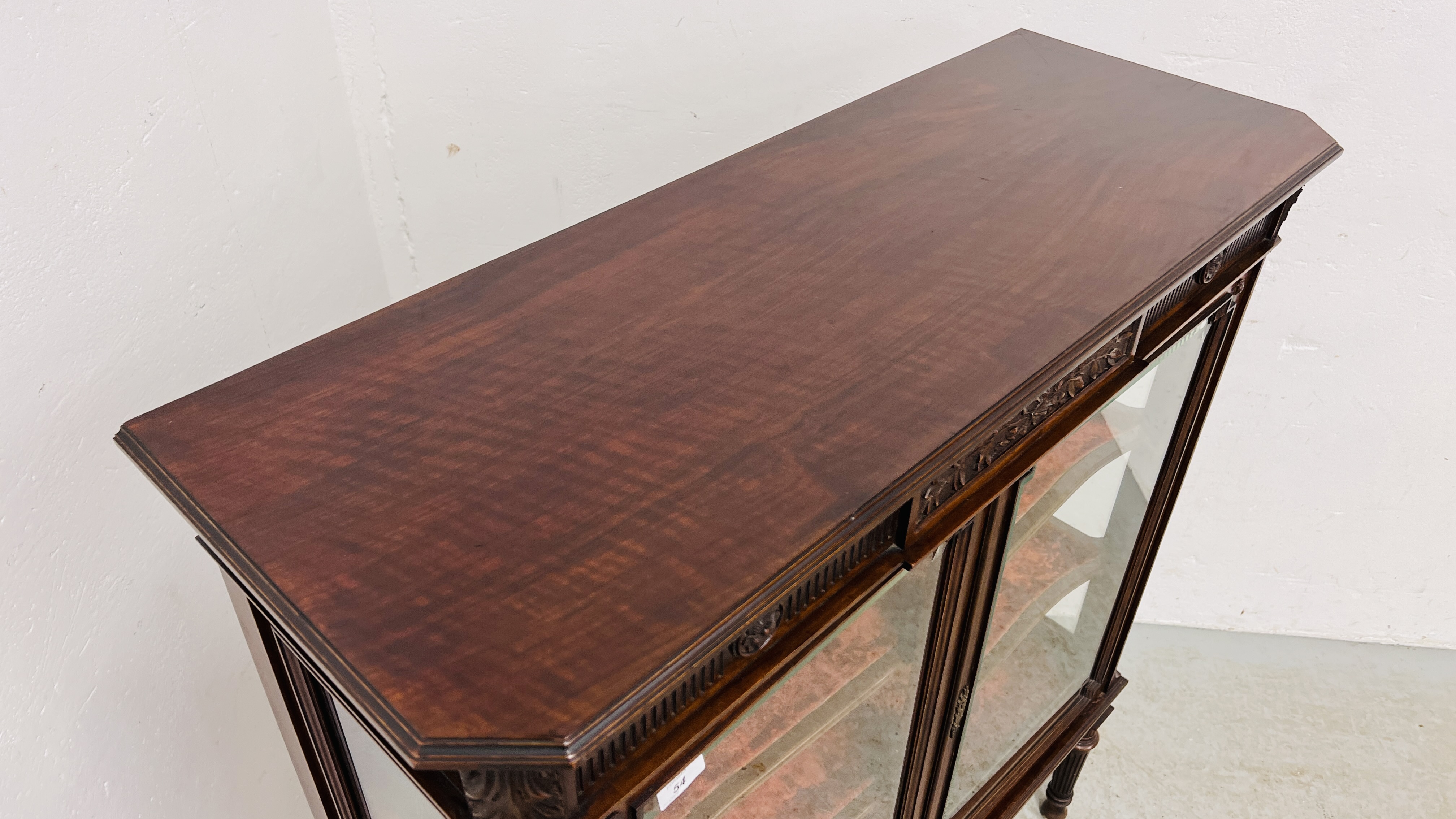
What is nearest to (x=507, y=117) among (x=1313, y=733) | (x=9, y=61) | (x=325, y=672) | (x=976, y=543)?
(x=9, y=61)

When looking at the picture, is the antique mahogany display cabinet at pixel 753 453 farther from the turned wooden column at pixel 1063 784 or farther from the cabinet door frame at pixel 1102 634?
the turned wooden column at pixel 1063 784

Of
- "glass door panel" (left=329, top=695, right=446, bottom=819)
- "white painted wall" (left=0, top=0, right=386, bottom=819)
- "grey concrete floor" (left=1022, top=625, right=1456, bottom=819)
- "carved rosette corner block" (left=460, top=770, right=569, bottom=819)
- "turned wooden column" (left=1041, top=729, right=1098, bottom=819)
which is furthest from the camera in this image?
"grey concrete floor" (left=1022, top=625, right=1456, bottom=819)

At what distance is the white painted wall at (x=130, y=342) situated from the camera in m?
0.89

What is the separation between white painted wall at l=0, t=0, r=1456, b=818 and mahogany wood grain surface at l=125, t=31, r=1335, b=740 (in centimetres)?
29

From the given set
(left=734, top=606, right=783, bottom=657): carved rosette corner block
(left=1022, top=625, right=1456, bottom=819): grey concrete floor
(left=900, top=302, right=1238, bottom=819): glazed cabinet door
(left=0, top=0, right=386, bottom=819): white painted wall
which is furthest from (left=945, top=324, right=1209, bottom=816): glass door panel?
(left=0, top=0, right=386, bottom=819): white painted wall

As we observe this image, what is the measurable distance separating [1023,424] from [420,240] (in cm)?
103

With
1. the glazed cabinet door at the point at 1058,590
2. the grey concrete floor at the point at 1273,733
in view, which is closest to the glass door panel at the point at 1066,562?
the glazed cabinet door at the point at 1058,590

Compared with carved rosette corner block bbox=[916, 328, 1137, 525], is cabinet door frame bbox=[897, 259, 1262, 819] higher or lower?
lower

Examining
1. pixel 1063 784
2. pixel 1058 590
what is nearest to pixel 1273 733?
pixel 1063 784

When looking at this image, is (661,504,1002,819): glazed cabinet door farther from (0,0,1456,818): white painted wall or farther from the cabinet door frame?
(0,0,1456,818): white painted wall

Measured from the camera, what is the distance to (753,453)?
72cm

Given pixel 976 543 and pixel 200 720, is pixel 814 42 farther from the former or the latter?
pixel 200 720

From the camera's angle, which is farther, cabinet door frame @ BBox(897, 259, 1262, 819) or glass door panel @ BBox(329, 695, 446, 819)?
cabinet door frame @ BBox(897, 259, 1262, 819)

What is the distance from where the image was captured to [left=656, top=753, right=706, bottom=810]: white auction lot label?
0.67 metres
